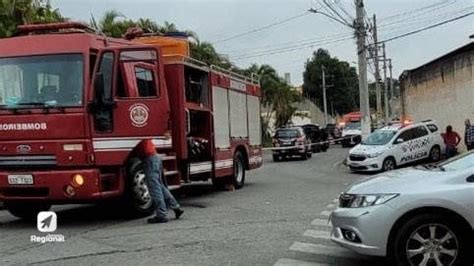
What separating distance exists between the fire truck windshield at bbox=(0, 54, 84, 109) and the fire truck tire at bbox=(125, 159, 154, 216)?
4.99ft

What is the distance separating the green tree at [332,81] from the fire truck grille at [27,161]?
3296 inches

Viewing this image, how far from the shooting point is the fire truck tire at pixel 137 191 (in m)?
11.6

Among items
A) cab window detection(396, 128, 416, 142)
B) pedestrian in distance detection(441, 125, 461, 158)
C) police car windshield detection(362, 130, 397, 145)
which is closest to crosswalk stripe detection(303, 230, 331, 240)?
police car windshield detection(362, 130, 397, 145)

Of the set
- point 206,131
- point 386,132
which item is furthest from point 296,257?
point 386,132

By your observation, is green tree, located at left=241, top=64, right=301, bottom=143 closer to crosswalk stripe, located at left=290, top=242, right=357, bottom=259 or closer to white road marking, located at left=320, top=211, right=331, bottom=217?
white road marking, located at left=320, top=211, right=331, bottom=217

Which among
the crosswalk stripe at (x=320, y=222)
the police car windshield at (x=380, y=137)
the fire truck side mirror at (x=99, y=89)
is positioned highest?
the fire truck side mirror at (x=99, y=89)

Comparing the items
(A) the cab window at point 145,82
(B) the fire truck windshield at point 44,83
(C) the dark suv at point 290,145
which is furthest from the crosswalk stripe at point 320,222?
(C) the dark suv at point 290,145

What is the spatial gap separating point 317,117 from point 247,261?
82433 millimetres

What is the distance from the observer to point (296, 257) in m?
8.17

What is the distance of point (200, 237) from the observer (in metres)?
9.65

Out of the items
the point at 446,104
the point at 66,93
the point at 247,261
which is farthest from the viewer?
the point at 446,104

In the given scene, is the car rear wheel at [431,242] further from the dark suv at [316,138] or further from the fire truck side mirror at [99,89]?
the dark suv at [316,138]

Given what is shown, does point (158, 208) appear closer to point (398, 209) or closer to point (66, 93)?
point (66, 93)

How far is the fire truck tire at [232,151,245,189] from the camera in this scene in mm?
17594
